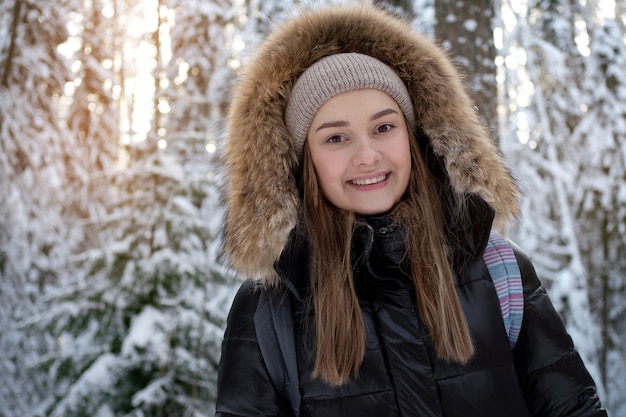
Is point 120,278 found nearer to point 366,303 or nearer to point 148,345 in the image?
point 148,345

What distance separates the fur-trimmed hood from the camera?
2262mm

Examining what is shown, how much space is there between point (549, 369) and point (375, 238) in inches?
35.0

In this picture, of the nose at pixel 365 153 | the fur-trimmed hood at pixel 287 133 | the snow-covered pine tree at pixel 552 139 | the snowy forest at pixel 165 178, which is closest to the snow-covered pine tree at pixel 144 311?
the snowy forest at pixel 165 178

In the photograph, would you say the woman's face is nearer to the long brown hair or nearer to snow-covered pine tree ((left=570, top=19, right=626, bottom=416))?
the long brown hair

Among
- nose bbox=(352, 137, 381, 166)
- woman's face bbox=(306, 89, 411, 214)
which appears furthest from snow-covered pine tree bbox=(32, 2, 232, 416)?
nose bbox=(352, 137, 381, 166)

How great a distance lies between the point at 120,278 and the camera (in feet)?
16.9

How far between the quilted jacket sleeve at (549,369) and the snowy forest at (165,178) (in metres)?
1.74

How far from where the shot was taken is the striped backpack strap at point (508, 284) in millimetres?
2189

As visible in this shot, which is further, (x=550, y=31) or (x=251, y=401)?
(x=550, y=31)

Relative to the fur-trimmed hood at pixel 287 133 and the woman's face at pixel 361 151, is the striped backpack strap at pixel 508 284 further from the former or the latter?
the woman's face at pixel 361 151

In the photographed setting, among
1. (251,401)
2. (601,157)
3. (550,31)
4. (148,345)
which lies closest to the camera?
(251,401)

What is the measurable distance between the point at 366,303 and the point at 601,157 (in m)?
8.53

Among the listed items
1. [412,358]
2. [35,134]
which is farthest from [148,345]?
[35,134]

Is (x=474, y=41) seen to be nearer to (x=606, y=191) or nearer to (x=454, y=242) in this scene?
(x=454, y=242)
